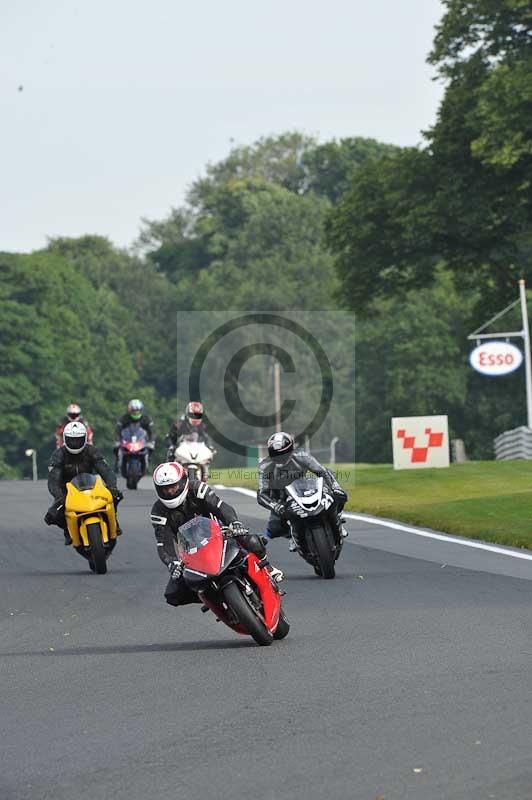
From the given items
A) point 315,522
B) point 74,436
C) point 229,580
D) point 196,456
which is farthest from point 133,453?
point 229,580

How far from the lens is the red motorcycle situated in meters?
11.4

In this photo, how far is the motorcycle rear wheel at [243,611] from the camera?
11.4 metres

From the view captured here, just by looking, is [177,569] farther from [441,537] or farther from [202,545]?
[441,537]

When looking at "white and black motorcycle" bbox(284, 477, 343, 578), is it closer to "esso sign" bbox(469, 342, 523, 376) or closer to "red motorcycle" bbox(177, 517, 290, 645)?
"red motorcycle" bbox(177, 517, 290, 645)

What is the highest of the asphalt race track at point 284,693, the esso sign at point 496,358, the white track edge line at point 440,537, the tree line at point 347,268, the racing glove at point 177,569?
the tree line at point 347,268

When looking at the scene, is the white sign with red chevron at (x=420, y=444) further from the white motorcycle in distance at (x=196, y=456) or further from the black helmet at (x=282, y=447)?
the black helmet at (x=282, y=447)

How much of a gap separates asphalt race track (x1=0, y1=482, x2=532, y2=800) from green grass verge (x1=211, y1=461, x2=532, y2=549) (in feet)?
15.6

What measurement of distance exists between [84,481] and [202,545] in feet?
22.5

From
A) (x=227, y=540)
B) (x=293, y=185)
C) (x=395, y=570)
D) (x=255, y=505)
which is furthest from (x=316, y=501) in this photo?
(x=293, y=185)

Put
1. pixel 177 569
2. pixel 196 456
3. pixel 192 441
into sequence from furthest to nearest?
pixel 192 441
pixel 196 456
pixel 177 569

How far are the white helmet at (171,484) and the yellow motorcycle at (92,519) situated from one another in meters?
5.69

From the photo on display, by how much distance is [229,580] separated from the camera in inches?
450

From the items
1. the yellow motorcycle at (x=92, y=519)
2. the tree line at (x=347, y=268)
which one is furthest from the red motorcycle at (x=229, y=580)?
the tree line at (x=347, y=268)

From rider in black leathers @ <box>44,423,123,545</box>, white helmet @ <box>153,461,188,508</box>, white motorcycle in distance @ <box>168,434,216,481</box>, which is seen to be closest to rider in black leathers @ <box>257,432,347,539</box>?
rider in black leathers @ <box>44,423,123,545</box>
